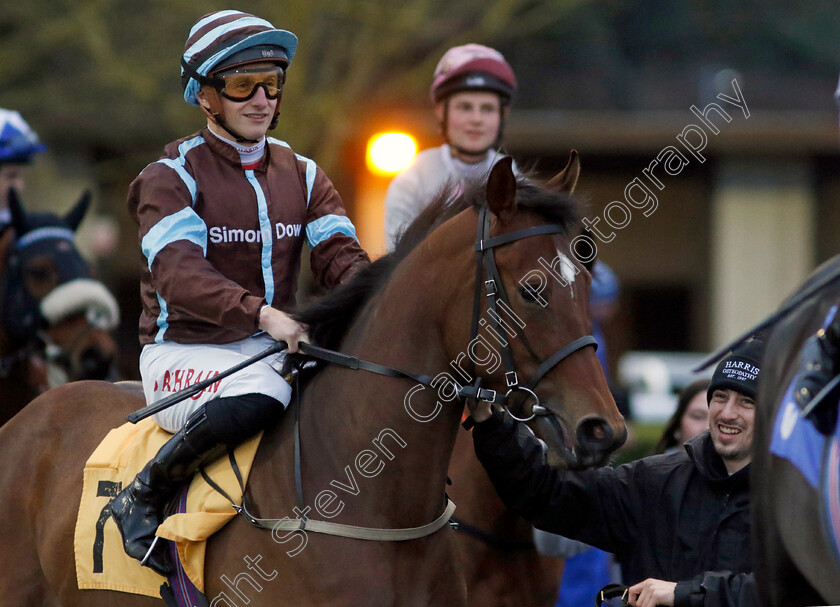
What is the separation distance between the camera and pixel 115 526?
12.2ft

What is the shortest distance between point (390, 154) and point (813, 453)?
4.89m

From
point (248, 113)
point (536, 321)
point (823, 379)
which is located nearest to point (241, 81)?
point (248, 113)

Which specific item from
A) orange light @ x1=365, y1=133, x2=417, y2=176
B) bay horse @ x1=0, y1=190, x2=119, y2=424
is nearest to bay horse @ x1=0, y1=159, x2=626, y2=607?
bay horse @ x1=0, y1=190, x2=119, y2=424

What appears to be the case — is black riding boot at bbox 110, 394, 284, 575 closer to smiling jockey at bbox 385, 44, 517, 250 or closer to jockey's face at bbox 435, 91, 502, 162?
smiling jockey at bbox 385, 44, 517, 250

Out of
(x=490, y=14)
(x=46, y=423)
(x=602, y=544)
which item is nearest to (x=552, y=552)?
(x=602, y=544)

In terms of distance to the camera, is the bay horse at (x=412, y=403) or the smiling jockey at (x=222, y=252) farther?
the smiling jockey at (x=222, y=252)

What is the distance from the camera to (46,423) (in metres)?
4.21

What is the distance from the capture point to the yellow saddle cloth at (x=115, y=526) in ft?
11.2

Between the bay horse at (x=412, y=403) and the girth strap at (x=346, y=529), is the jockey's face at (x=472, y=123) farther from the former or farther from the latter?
the girth strap at (x=346, y=529)

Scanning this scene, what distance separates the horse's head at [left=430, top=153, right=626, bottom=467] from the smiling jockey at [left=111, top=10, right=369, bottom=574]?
64 cm

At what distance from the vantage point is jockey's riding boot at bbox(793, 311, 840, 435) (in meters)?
2.60

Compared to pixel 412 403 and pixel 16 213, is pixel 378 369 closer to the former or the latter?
pixel 412 403

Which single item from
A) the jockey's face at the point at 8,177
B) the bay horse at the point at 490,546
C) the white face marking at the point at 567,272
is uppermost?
the jockey's face at the point at 8,177

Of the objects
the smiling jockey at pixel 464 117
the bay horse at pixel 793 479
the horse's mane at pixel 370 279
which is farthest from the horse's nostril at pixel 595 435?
the smiling jockey at pixel 464 117
